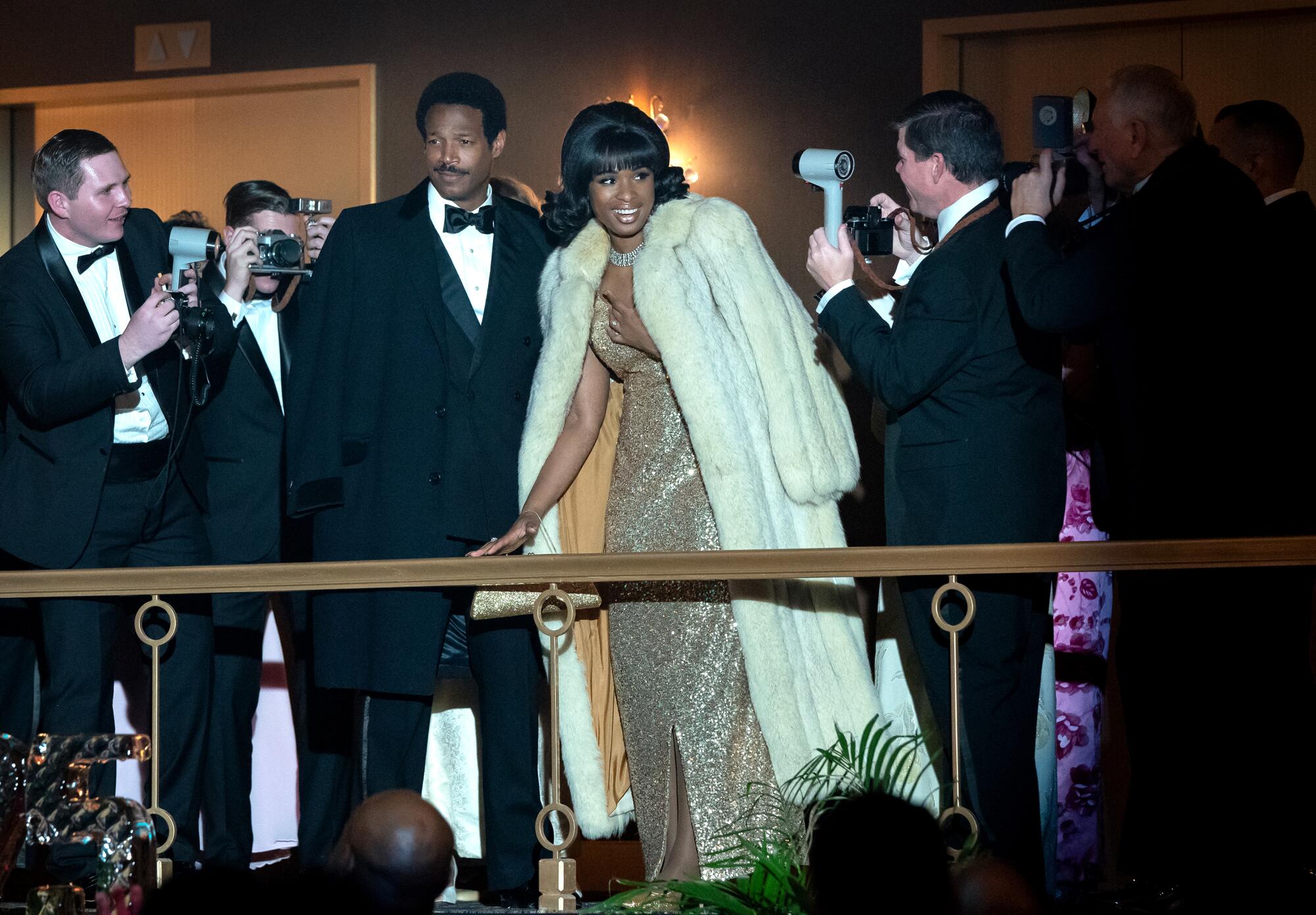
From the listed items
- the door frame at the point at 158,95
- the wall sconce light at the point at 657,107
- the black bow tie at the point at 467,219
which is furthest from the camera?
the door frame at the point at 158,95

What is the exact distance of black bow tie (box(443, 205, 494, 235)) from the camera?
3676 mm

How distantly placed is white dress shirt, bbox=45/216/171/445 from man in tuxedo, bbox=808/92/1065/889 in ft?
5.37

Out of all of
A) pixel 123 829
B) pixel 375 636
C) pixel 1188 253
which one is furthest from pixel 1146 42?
pixel 123 829

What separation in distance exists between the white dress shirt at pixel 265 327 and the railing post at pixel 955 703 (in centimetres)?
184

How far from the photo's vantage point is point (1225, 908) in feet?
9.80

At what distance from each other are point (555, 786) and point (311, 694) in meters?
0.80

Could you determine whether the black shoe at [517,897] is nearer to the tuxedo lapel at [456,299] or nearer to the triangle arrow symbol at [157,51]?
the tuxedo lapel at [456,299]

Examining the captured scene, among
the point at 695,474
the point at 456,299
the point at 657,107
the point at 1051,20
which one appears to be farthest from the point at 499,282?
the point at 1051,20

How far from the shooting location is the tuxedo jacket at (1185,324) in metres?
3.09

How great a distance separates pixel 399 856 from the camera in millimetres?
2057

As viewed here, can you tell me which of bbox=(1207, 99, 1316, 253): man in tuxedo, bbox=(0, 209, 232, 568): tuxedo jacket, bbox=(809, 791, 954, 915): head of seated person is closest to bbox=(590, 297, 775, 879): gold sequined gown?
bbox=(0, 209, 232, 568): tuxedo jacket

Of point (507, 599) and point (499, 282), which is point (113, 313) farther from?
point (507, 599)

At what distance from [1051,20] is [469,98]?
10.1 feet

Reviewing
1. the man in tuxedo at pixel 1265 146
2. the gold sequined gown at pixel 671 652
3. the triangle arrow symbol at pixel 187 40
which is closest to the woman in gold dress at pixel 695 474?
the gold sequined gown at pixel 671 652
